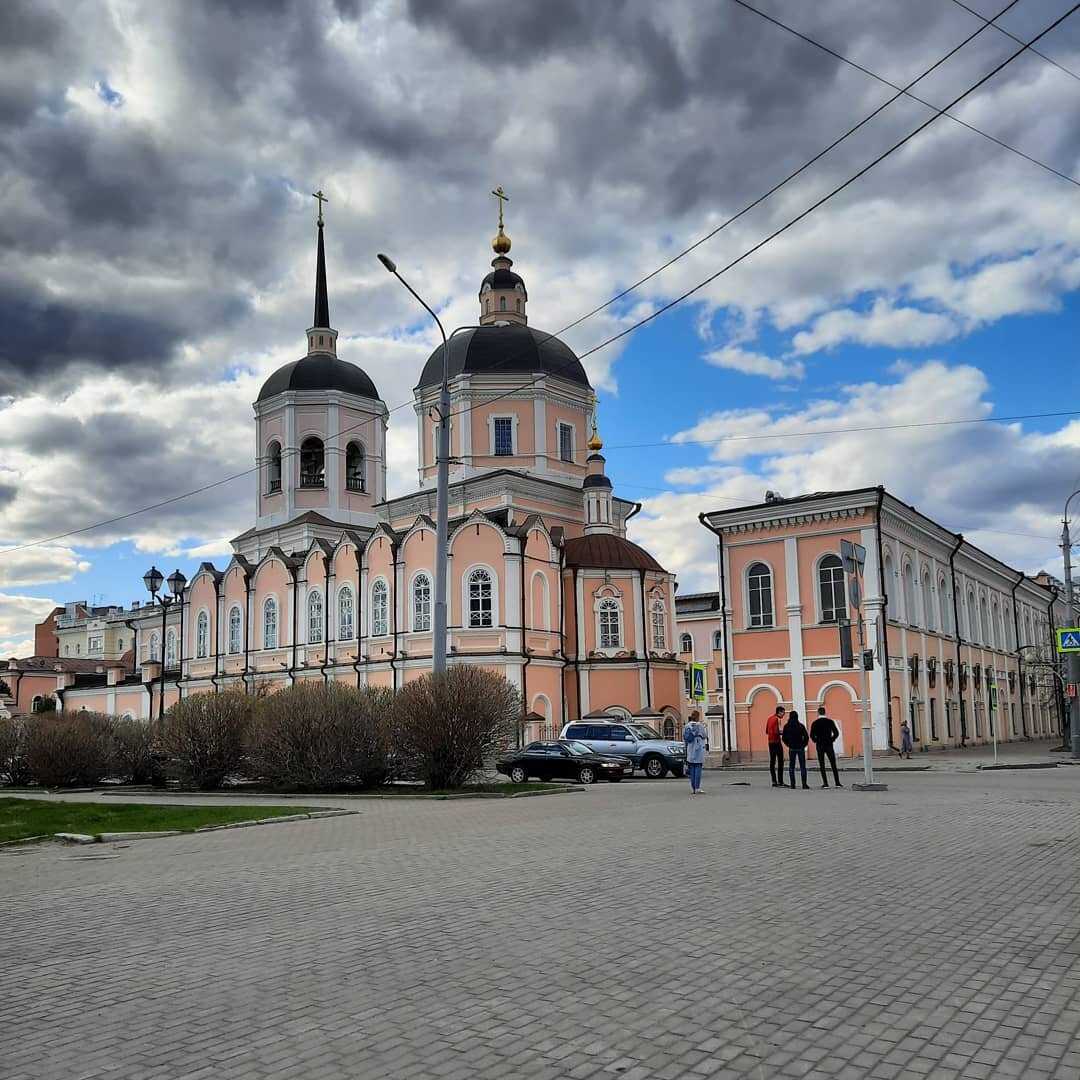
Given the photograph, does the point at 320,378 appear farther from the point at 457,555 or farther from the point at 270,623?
the point at 457,555

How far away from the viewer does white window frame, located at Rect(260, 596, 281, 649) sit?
49562 mm

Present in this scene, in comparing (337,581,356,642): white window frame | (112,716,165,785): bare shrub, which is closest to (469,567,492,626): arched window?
(337,581,356,642): white window frame

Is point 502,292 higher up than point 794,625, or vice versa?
point 502,292

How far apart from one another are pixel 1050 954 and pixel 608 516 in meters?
41.2

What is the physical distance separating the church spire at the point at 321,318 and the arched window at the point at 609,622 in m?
21.3

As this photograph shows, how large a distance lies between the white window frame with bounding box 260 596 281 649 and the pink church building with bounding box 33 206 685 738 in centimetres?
8

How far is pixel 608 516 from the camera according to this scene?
4747cm

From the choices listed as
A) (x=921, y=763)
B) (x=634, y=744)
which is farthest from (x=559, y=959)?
(x=921, y=763)

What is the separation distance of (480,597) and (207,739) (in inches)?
704

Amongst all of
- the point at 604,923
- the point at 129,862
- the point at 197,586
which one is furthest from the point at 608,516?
the point at 604,923

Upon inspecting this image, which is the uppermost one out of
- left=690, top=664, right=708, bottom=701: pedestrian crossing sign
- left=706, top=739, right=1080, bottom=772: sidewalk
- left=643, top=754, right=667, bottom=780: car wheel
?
left=690, top=664, right=708, bottom=701: pedestrian crossing sign

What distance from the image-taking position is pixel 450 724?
70.0 ft

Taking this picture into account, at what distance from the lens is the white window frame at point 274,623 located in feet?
163

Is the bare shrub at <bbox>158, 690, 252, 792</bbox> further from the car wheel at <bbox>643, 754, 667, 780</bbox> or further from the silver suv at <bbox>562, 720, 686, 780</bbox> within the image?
the car wheel at <bbox>643, 754, 667, 780</bbox>
